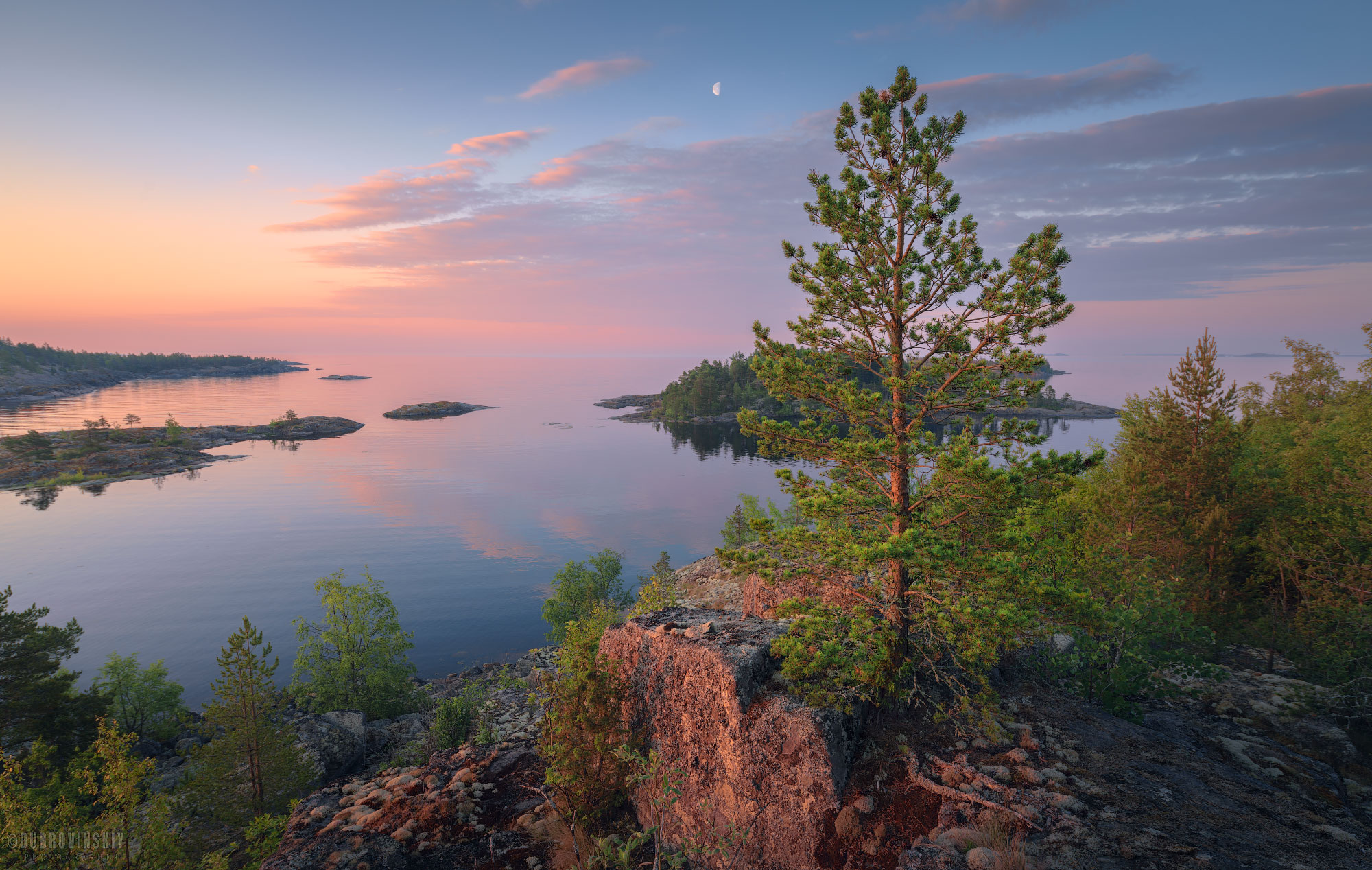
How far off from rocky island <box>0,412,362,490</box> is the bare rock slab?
159 meters

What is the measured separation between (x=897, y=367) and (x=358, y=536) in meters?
91.7

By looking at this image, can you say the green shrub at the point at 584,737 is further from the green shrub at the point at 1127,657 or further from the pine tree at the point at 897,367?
the green shrub at the point at 1127,657

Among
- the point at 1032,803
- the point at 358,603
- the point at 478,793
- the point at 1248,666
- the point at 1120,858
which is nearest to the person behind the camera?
the point at 1120,858

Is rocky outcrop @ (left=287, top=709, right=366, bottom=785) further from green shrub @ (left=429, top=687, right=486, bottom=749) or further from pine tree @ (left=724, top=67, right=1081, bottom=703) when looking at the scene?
pine tree @ (left=724, top=67, right=1081, bottom=703)

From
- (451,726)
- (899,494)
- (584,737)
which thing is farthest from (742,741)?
(451,726)

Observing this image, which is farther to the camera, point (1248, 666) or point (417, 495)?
point (417, 495)

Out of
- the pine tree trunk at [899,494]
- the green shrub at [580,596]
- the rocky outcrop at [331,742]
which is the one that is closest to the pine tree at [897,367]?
the pine tree trunk at [899,494]

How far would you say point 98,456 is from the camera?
11725 cm

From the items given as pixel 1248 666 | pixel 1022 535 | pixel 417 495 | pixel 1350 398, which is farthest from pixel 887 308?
pixel 417 495

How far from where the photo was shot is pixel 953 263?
38.9 ft

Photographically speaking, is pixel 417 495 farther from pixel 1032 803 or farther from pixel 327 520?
pixel 1032 803

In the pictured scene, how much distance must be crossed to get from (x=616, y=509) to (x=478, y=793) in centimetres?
8183

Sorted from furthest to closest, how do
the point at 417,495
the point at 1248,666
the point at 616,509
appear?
the point at 417,495
the point at 616,509
the point at 1248,666

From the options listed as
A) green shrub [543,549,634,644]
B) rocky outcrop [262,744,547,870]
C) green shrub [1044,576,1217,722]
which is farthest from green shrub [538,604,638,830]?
green shrub [543,549,634,644]
